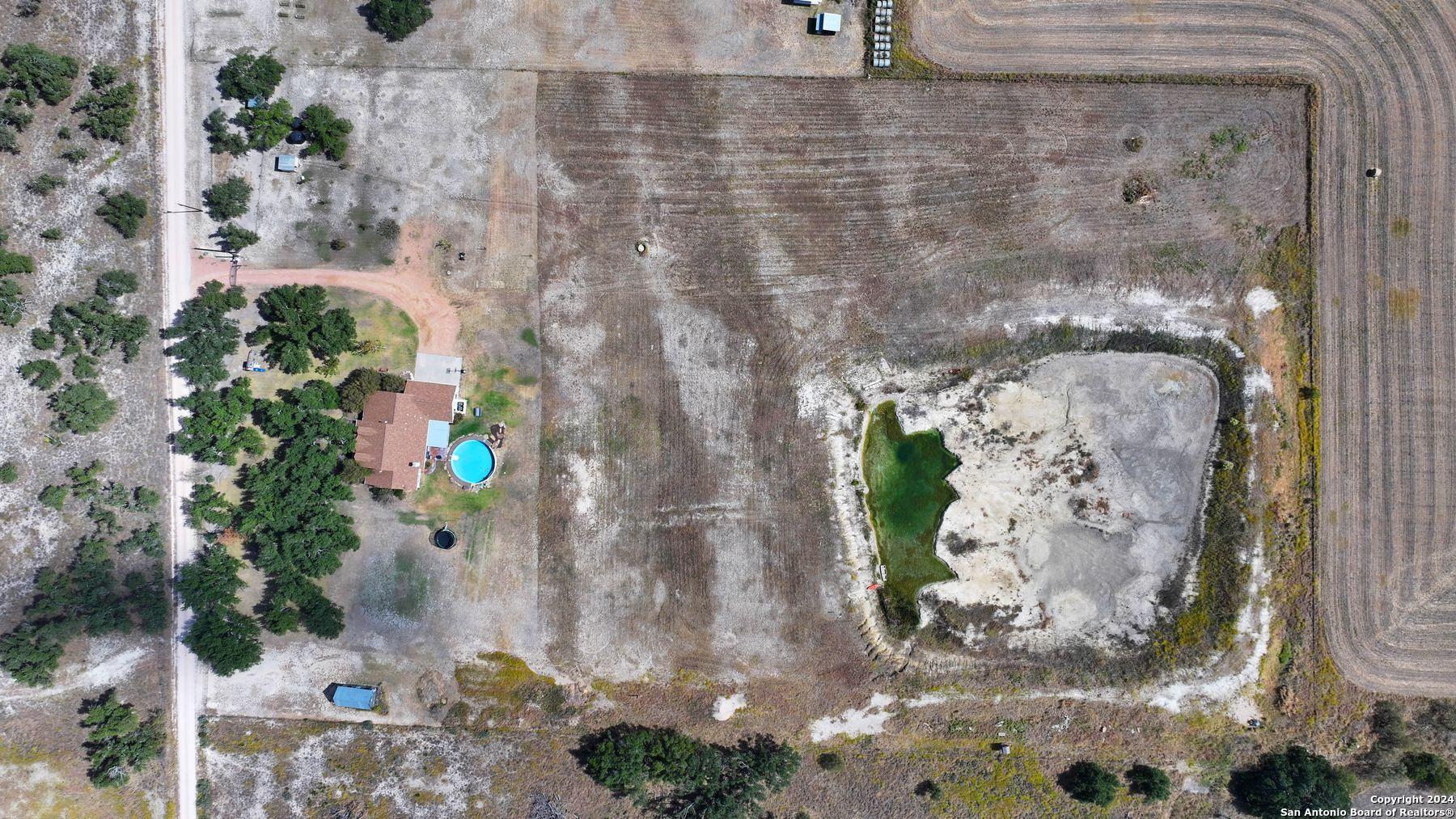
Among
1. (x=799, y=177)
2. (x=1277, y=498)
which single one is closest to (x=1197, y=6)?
(x=799, y=177)

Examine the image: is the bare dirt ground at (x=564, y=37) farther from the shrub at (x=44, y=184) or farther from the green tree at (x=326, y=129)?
the shrub at (x=44, y=184)

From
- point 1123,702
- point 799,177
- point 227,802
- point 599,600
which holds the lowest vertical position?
point 227,802

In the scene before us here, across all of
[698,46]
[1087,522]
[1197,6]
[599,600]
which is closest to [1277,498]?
[1087,522]

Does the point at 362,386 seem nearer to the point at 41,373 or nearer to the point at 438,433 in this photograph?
the point at 438,433

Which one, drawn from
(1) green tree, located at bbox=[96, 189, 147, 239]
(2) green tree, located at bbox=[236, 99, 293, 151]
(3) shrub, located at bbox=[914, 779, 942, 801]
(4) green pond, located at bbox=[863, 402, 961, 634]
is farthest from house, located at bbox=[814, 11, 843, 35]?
(3) shrub, located at bbox=[914, 779, 942, 801]

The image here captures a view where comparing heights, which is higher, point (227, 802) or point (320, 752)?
point (320, 752)

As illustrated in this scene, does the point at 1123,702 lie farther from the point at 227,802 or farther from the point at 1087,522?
the point at 227,802

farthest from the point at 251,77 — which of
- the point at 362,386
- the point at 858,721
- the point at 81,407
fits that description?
the point at 858,721

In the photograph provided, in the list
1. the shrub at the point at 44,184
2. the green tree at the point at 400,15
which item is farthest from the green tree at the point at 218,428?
the green tree at the point at 400,15
